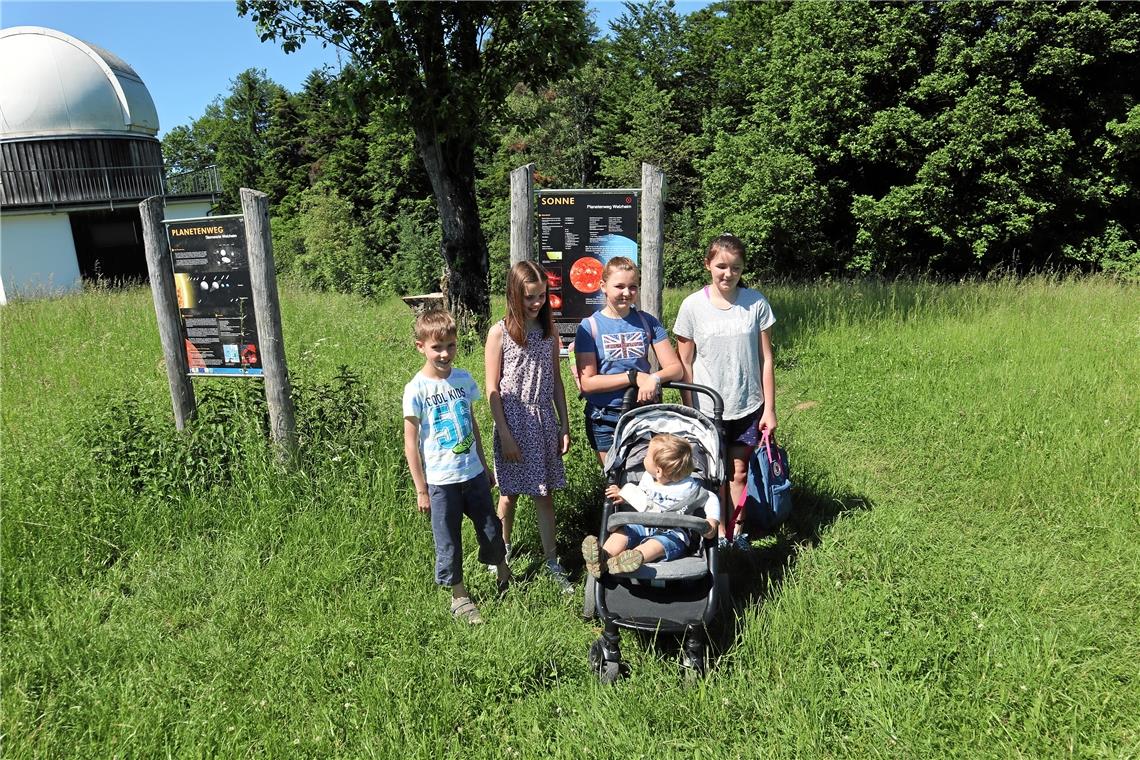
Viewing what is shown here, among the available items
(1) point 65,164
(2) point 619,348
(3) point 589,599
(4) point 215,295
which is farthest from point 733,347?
(1) point 65,164

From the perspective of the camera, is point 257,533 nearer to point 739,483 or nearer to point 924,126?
point 739,483

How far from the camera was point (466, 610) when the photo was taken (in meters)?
3.91

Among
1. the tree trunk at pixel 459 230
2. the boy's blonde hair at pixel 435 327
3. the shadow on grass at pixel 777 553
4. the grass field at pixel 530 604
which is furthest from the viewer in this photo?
the tree trunk at pixel 459 230

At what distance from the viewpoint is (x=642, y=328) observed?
14.4 ft

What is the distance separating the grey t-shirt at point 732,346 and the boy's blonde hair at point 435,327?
1.58m

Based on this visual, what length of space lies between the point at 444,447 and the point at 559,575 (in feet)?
3.83

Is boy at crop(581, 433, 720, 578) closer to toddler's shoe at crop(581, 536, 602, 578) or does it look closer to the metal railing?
toddler's shoe at crop(581, 536, 602, 578)

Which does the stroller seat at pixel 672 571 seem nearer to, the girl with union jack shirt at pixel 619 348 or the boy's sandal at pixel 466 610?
the boy's sandal at pixel 466 610

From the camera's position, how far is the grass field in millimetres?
3066

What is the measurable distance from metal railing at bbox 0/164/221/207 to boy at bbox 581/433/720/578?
27.0 m

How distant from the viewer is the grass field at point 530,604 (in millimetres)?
3066

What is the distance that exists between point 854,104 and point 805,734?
2455 cm

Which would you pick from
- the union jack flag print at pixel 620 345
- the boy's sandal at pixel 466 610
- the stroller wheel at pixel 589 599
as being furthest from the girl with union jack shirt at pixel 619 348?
the boy's sandal at pixel 466 610

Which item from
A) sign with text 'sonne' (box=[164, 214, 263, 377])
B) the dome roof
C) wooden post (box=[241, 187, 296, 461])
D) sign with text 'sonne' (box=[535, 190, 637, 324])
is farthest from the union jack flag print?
the dome roof
